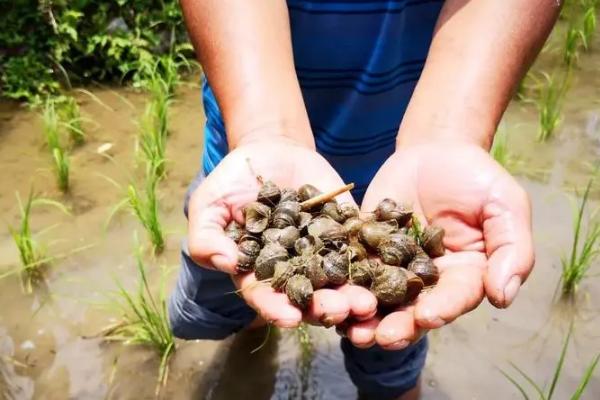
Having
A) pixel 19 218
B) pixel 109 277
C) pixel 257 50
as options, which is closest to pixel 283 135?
pixel 257 50

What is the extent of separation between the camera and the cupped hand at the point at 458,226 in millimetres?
1208

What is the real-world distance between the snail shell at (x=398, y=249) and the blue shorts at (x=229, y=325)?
0.58 m

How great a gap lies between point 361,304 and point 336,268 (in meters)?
0.14

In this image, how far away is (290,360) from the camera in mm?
2395

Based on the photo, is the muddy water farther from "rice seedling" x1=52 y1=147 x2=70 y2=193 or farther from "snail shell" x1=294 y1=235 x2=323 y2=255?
"snail shell" x1=294 y1=235 x2=323 y2=255

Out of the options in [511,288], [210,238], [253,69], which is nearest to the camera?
[511,288]

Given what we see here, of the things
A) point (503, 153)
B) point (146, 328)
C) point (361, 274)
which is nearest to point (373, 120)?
point (361, 274)

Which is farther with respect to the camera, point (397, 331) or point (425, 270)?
point (425, 270)

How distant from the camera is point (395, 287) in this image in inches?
50.3

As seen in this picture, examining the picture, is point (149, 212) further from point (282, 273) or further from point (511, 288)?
point (511, 288)

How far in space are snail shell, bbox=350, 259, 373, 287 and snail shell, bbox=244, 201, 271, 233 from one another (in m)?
0.20

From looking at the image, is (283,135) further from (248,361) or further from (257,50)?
(248,361)

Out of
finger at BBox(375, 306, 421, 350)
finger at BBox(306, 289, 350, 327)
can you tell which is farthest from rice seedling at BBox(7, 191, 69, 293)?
finger at BBox(375, 306, 421, 350)

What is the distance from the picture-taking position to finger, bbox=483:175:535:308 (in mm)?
1209
